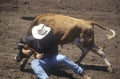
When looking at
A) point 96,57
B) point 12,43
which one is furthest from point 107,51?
point 12,43

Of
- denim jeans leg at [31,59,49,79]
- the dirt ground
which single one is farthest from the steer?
denim jeans leg at [31,59,49,79]

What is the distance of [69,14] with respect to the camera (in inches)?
606

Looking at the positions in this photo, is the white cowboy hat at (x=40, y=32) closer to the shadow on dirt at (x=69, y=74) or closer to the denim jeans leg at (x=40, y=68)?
the denim jeans leg at (x=40, y=68)

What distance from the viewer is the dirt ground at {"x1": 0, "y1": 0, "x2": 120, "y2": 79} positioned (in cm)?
988

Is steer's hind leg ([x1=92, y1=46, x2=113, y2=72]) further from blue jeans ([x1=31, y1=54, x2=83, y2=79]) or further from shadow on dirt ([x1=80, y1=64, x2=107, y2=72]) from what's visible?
blue jeans ([x1=31, y1=54, x2=83, y2=79])

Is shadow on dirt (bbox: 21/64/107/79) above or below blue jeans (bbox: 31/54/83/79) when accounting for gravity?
below

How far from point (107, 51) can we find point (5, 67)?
3.22m

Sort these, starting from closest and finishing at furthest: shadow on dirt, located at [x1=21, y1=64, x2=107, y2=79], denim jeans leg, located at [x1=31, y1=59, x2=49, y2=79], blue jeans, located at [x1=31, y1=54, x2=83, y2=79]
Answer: denim jeans leg, located at [x1=31, y1=59, x2=49, y2=79]
blue jeans, located at [x1=31, y1=54, x2=83, y2=79]
shadow on dirt, located at [x1=21, y1=64, x2=107, y2=79]

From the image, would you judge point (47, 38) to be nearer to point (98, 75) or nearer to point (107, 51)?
point (98, 75)

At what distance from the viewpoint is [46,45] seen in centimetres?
876

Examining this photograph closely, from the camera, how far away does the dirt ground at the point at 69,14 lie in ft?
32.4

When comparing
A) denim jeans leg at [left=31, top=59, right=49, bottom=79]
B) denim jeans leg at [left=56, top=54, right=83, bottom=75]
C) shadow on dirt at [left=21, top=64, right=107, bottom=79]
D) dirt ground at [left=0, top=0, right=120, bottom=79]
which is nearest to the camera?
denim jeans leg at [left=31, top=59, right=49, bottom=79]

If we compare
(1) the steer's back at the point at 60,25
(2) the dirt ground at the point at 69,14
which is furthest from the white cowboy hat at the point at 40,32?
(1) the steer's back at the point at 60,25

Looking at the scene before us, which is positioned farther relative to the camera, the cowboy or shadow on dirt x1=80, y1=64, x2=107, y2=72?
shadow on dirt x1=80, y1=64, x2=107, y2=72
